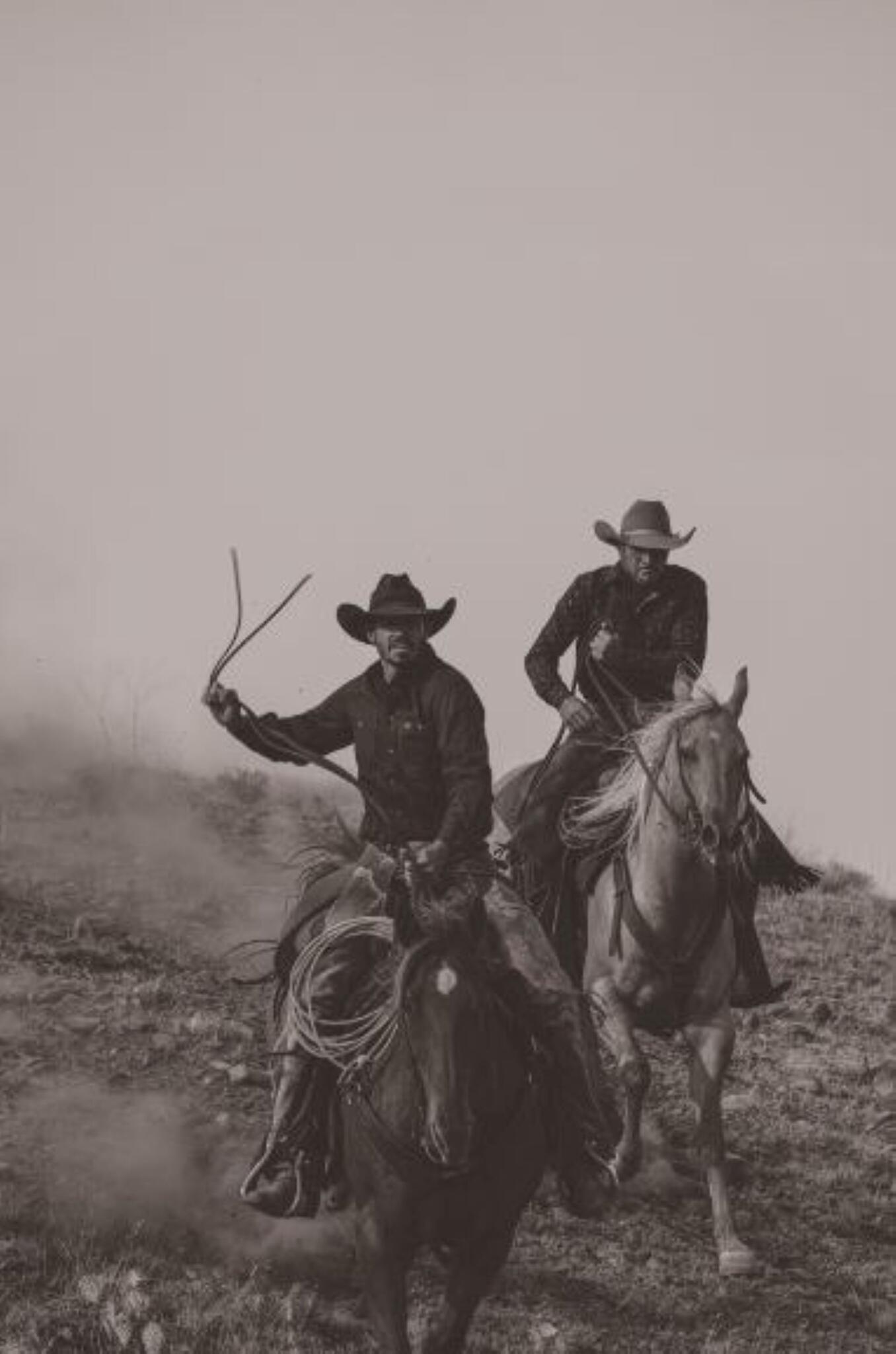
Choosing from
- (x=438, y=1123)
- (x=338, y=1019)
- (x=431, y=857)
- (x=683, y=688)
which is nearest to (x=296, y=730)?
(x=431, y=857)

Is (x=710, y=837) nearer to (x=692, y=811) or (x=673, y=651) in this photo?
(x=692, y=811)

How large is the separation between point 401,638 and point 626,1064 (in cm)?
356

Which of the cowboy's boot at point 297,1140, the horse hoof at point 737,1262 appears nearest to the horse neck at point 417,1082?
the cowboy's boot at point 297,1140

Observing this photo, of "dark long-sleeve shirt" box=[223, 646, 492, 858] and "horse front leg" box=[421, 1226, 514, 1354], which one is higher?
"dark long-sleeve shirt" box=[223, 646, 492, 858]

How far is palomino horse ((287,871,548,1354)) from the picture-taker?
21.1 ft

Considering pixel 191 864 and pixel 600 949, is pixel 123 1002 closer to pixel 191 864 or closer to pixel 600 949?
pixel 600 949

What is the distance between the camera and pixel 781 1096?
40.3ft

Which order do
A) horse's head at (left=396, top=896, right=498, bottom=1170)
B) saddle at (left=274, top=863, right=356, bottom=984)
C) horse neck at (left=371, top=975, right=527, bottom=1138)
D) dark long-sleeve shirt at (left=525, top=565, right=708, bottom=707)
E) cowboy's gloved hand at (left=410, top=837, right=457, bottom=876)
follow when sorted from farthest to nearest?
1. dark long-sleeve shirt at (left=525, top=565, right=708, bottom=707)
2. saddle at (left=274, top=863, right=356, bottom=984)
3. cowboy's gloved hand at (left=410, top=837, right=457, bottom=876)
4. horse neck at (left=371, top=975, right=527, bottom=1138)
5. horse's head at (left=396, top=896, right=498, bottom=1170)

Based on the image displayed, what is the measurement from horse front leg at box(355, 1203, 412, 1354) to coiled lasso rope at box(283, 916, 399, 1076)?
1.91ft

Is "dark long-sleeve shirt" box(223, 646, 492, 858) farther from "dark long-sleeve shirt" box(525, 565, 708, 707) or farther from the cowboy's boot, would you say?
"dark long-sleeve shirt" box(525, 565, 708, 707)

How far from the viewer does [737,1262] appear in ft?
30.8

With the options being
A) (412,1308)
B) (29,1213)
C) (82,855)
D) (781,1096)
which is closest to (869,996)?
(781,1096)

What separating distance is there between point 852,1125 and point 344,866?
5415mm

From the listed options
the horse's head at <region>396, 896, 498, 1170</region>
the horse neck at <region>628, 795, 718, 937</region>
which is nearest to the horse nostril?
the horse neck at <region>628, 795, 718, 937</region>
